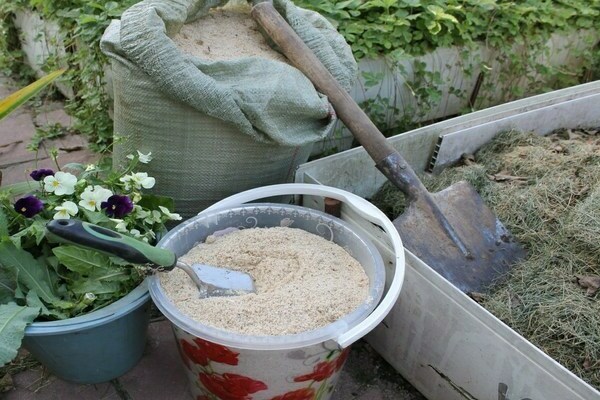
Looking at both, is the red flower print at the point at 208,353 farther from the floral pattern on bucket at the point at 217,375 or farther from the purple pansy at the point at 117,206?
the purple pansy at the point at 117,206

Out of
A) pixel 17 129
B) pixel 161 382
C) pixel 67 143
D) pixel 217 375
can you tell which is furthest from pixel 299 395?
pixel 17 129

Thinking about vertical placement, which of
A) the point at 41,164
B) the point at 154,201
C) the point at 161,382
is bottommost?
the point at 161,382

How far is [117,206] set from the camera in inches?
54.0

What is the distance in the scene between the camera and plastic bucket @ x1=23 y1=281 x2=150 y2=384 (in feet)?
4.11

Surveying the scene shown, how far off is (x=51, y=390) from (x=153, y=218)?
0.58 metres

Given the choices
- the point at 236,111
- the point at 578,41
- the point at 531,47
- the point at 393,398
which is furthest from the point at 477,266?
the point at 578,41

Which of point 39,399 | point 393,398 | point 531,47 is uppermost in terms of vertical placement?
point 531,47

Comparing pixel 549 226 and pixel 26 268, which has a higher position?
pixel 26 268

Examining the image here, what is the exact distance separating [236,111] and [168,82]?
20 centimetres

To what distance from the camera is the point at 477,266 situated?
172cm

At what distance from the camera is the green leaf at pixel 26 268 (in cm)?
129

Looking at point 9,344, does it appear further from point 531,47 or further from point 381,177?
point 531,47

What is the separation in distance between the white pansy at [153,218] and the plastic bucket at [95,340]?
185 millimetres

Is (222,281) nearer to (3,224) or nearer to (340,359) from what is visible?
(340,359)
